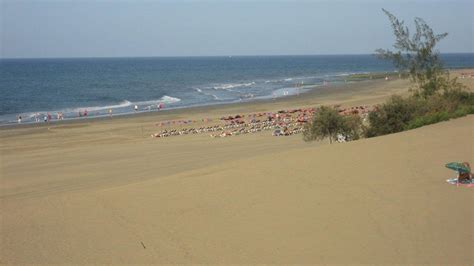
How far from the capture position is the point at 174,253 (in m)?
7.57

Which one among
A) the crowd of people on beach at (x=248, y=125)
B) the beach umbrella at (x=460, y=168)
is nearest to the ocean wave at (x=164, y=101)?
the crowd of people on beach at (x=248, y=125)

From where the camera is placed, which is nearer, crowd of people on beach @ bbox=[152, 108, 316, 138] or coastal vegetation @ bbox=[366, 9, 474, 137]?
coastal vegetation @ bbox=[366, 9, 474, 137]

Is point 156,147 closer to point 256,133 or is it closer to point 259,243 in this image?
point 256,133

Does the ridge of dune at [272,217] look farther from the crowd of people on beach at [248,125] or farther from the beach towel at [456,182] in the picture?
the crowd of people on beach at [248,125]

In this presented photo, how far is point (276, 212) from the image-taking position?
9.12 meters

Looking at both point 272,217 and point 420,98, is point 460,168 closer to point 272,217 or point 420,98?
point 272,217

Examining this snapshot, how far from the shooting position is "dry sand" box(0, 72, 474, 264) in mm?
7504

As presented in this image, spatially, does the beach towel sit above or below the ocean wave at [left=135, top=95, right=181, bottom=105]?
above

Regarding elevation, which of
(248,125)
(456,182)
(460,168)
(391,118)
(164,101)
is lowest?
(164,101)

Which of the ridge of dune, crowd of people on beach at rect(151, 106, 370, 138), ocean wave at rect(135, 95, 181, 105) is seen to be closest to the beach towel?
the ridge of dune

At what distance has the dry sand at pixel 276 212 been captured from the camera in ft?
24.6

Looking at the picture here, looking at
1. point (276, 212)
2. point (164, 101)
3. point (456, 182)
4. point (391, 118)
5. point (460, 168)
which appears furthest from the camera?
point (164, 101)

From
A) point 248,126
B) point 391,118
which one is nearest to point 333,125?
point 391,118

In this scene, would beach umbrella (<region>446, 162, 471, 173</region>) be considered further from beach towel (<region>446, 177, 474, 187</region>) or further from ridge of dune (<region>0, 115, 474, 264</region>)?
ridge of dune (<region>0, 115, 474, 264</region>)
